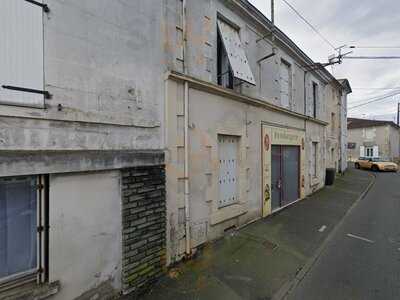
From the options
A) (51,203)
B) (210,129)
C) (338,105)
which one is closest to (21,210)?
(51,203)

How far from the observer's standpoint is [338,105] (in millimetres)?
21703

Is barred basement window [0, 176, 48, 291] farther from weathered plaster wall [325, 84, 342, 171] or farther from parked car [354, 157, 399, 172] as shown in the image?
parked car [354, 157, 399, 172]

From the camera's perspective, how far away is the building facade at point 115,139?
3.04 metres

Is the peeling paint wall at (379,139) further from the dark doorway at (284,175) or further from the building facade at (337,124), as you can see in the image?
the dark doorway at (284,175)

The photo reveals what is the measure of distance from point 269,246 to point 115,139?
4191mm

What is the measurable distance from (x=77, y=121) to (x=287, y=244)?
519cm

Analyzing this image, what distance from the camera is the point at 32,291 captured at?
9.87ft

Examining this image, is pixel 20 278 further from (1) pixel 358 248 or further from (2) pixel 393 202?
(2) pixel 393 202

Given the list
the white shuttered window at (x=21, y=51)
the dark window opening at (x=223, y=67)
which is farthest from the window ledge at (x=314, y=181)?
the white shuttered window at (x=21, y=51)

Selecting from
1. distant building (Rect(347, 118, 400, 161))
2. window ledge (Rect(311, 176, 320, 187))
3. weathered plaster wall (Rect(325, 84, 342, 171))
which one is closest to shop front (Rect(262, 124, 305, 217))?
window ledge (Rect(311, 176, 320, 187))

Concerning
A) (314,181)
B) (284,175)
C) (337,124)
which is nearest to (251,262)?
(284,175)

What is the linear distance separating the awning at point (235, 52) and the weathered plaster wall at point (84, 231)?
13.5 ft

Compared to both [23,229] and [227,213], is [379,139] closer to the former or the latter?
[227,213]

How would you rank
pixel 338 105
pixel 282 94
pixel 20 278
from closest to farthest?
pixel 20 278 → pixel 282 94 → pixel 338 105
